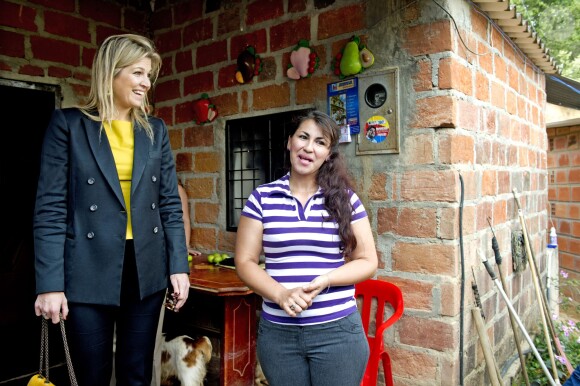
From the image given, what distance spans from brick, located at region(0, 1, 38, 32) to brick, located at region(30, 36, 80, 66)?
0.08 m

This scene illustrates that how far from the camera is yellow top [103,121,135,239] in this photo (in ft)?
5.92

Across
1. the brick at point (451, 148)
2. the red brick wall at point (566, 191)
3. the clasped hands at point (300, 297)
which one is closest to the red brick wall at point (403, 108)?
the brick at point (451, 148)

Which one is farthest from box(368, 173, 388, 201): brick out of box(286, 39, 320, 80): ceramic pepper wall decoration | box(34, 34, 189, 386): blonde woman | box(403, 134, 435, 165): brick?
box(34, 34, 189, 386): blonde woman

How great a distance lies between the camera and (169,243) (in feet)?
6.41

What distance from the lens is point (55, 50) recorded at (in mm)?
3271

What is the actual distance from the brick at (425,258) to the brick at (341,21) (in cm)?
123

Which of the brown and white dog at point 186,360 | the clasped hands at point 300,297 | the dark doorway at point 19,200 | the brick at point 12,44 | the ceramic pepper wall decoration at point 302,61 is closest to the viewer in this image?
the clasped hands at point 300,297

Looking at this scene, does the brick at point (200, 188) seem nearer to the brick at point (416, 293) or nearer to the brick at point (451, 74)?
the brick at point (416, 293)

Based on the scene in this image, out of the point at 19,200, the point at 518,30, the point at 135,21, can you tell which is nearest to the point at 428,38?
the point at 518,30

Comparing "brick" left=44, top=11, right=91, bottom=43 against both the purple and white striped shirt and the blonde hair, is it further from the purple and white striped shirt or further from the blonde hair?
the purple and white striped shirt

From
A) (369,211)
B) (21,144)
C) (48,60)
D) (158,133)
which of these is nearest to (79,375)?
(158,133)

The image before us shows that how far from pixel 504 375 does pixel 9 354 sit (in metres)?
3.59

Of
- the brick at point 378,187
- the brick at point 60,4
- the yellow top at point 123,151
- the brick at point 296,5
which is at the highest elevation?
the brick at point 60,4

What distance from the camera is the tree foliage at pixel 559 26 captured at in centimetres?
1340
